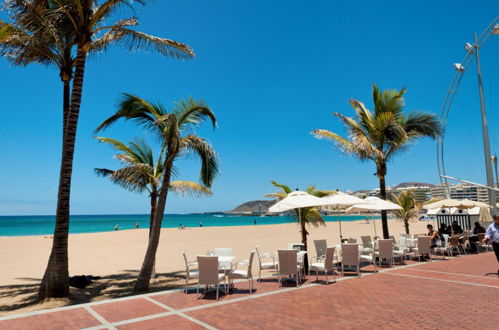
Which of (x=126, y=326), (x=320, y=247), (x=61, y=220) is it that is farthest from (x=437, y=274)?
(x=61, y=220)

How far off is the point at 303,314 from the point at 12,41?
9645 millimetres

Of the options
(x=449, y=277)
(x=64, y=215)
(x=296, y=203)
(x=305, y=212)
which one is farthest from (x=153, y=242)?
(x=449, y=277)

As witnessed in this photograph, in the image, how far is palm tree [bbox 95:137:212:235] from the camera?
10494 millimetres

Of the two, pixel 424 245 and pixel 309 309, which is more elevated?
pixel 424 245

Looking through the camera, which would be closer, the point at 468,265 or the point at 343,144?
the point at 468,265

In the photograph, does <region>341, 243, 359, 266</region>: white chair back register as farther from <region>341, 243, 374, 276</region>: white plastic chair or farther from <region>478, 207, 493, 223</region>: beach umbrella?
<region>478, 207, 493, 223</region>: beach umbrella

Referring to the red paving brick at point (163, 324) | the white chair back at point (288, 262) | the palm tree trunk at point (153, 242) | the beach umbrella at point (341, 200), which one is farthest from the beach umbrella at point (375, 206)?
the red paving brick at point (163, 324)

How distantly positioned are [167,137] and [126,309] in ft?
14.3

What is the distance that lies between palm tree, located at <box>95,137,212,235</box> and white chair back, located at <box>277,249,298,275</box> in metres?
3.77

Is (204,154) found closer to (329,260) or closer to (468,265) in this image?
(329,260)

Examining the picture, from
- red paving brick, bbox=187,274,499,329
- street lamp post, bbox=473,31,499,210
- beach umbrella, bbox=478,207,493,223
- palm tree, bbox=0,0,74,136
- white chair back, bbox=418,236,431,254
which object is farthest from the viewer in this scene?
beach umbrella, bbox=478,207,493,223

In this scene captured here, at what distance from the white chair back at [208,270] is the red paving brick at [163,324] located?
163 centimetres

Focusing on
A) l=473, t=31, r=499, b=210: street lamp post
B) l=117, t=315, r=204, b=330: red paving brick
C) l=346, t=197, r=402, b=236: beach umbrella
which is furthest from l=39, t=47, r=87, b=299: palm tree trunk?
l=473, t=31, r=499, b=210: street lamp post

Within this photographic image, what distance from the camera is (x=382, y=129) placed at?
1412 cm
